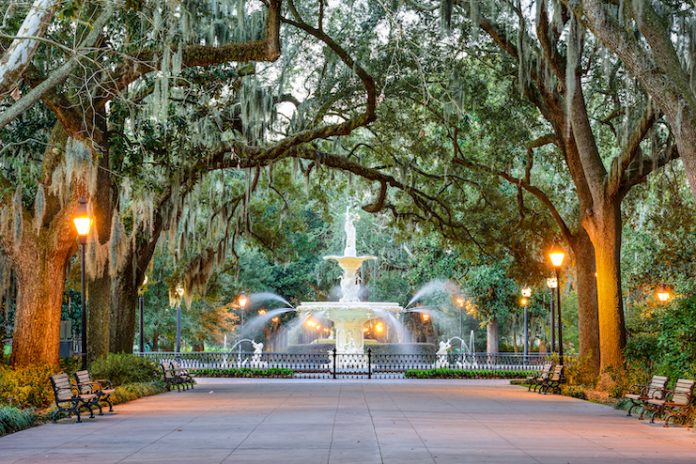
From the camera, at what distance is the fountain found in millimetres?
38000

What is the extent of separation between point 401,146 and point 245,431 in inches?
605

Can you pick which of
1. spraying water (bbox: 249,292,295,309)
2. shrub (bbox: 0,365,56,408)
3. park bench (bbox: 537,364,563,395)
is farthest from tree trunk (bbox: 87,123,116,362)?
spraying water (bbox: 249,292,295,309)

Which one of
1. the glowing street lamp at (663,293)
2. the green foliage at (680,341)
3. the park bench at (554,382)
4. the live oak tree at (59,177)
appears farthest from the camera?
the glowing street lamp at (663,293)

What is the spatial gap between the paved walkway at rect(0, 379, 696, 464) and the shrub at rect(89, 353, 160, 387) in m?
1.37

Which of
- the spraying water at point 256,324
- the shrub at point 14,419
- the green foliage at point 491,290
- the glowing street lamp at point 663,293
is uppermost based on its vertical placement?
the green foliage at point 491,290

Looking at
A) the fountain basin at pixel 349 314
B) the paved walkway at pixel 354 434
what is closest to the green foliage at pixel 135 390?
the paved walkway at pixel 354 434

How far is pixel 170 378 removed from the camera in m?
23.8

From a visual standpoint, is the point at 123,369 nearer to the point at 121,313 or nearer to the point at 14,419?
the point at 121,313

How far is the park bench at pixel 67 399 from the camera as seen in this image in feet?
48.9

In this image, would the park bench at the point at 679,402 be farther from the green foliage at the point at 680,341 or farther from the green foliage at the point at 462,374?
the green foliage at the point at 462,374

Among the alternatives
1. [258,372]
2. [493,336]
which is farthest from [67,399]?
[493,336]

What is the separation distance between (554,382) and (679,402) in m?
8.95

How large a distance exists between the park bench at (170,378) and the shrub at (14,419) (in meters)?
9.06

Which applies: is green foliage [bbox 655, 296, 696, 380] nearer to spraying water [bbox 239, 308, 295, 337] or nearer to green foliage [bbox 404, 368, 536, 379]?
green foliage [bbox 404, 368, 536, 379]
